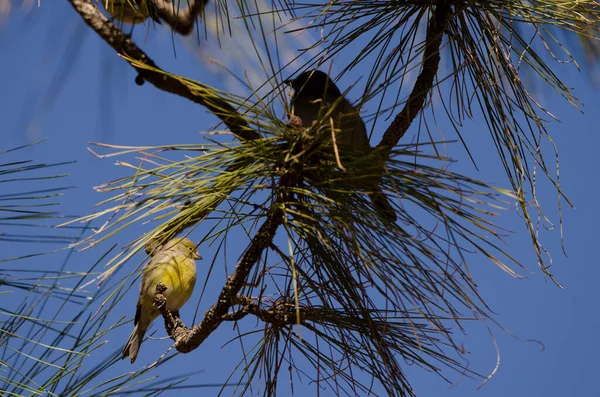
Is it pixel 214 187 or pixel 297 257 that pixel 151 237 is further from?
pixel 297 257

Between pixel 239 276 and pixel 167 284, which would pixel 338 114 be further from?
pixel 167 284

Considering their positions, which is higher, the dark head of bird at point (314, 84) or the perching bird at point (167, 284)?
the dark head of bird at point (314, 84)

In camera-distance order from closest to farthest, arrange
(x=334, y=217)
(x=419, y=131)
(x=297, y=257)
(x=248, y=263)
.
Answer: (x=334, y=217), (x=248, y=263), (x=297, y=257), (x=419, y=131)

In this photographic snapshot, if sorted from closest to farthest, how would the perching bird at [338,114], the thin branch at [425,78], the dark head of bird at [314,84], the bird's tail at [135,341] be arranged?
the perching bird at [338,114] → the thin branch at [425,78] → the dark head of bird at [314,84] → the bird's tail at [135,341]

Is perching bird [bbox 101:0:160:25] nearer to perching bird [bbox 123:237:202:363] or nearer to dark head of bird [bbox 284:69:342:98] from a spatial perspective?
dark head of bird [bbox 284:69:342:98]

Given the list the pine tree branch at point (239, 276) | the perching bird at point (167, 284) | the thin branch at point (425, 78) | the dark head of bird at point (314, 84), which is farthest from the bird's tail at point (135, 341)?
the thin branch at point (425, 78)

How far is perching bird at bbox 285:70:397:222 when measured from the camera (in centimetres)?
134

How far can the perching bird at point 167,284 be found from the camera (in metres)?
1.85

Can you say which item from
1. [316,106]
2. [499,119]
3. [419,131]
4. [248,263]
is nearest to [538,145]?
[499,119]

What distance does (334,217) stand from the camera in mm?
1319

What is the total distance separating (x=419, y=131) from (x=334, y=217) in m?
0.55

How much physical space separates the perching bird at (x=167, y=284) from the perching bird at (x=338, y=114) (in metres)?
0.42

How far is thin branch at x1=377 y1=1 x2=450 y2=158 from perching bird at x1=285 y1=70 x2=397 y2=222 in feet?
0.20

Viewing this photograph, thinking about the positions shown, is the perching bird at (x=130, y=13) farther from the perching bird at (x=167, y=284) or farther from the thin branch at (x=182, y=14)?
the perching bird at (x=167, y=284)
